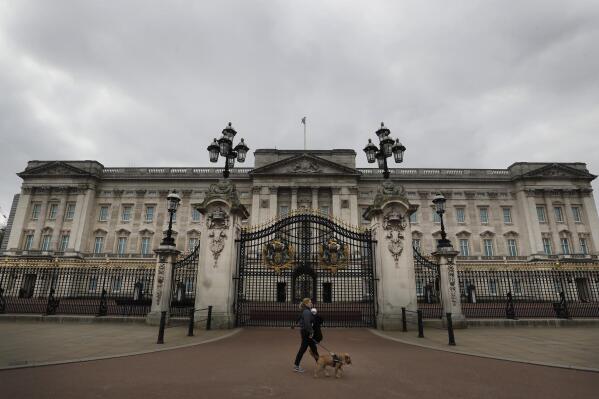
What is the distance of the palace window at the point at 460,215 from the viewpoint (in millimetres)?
46244

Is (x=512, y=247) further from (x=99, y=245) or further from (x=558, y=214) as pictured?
(x=99, y=245)

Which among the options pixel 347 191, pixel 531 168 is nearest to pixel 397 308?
pixel 347 191

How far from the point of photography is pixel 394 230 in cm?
1340

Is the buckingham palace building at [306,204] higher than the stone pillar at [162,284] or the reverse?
higher

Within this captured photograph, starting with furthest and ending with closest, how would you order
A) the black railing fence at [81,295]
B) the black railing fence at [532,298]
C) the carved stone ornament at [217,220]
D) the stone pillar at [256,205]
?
the stone pillar at [256,205], the black railing fence at [532,298], the black railing fence at [81,295], the carved stone ornament at [217,220]

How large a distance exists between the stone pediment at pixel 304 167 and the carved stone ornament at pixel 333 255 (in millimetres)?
31390

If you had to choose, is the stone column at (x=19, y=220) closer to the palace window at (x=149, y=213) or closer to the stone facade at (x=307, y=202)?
the stone facade at (x=307, y=202)

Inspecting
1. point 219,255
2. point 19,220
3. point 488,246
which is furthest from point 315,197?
point 19,220

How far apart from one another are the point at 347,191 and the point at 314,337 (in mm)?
38826

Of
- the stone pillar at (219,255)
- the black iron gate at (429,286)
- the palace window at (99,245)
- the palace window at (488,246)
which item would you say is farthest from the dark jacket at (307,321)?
the palace window at (99,245)

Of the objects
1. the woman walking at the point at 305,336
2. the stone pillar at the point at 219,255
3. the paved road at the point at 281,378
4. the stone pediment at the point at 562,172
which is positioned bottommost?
the paved road at the point at 281,378

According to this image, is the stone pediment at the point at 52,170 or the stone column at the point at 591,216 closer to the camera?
the stone column at the point at 591,216

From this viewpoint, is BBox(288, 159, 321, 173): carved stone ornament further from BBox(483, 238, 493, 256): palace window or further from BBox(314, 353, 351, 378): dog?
BBox(314, 353, 351, 378): dog

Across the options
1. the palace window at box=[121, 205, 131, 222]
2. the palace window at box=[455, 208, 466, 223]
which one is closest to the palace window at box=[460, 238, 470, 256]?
the palace window at box=[455, 208, 466, 223]
